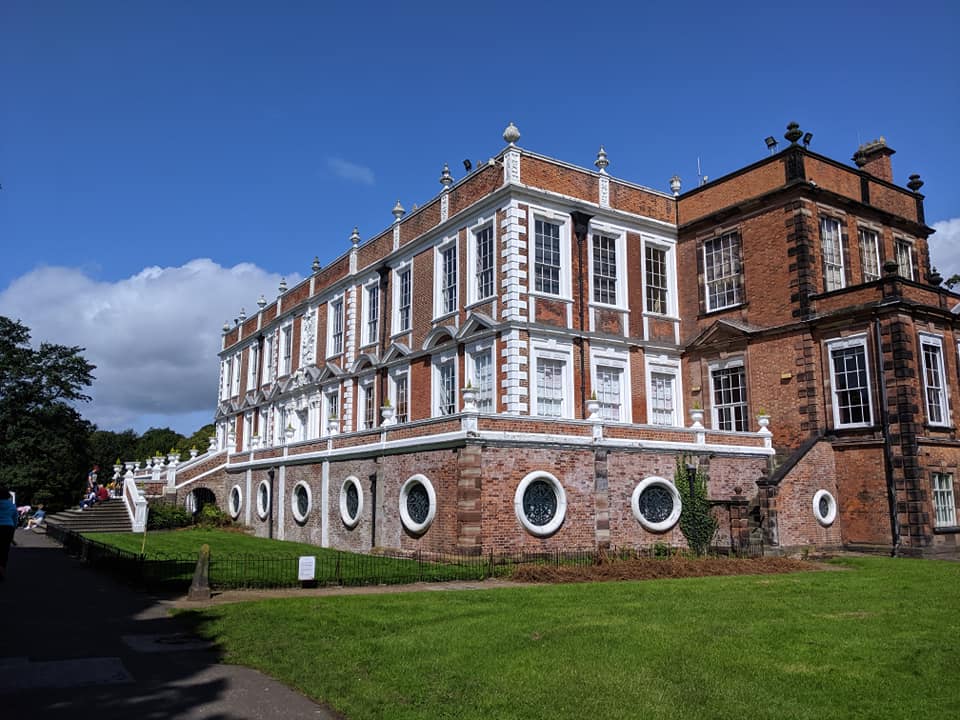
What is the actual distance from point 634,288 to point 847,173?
8.50 metres

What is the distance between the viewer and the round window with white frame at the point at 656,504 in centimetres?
2064

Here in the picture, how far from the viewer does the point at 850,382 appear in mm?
23234

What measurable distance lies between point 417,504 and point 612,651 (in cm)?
1224

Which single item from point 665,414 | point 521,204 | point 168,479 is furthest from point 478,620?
point 168,479

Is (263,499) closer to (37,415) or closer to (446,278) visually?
(446,278)

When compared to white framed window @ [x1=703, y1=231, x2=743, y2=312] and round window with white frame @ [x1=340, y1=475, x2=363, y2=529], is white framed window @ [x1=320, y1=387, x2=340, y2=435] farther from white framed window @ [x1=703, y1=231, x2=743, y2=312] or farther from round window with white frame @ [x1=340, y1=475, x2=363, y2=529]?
white framed window @ [x1=703, y1=231, x2=743, y2=312]

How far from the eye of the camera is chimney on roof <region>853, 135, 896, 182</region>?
95.7 ft

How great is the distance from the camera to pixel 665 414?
89.1 ft

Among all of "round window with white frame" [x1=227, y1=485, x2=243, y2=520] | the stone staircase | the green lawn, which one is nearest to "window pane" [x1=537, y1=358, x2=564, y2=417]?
the green lawn

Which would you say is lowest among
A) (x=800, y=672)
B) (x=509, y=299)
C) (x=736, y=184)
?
(x=800, y=672)

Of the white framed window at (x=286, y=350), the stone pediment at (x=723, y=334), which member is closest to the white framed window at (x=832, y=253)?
the stone pediment at (x=723, y=334)

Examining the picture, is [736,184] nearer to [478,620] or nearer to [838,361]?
[838,361]

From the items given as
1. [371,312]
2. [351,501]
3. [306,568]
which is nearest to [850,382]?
[351,501]

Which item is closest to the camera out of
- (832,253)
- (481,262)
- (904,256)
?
(481,262)
